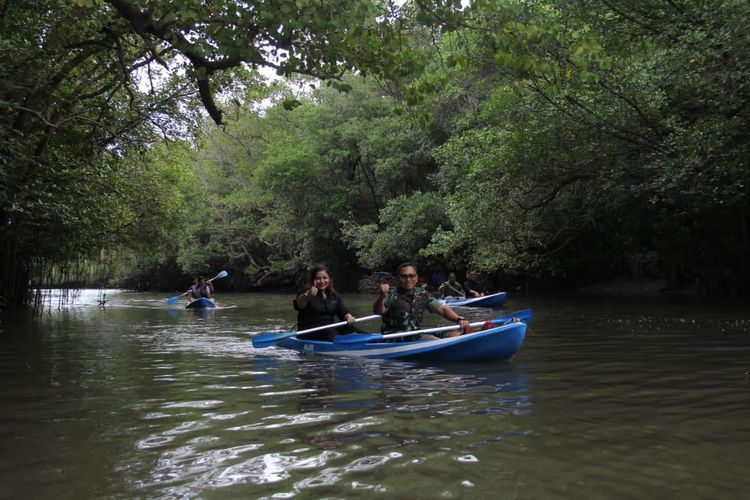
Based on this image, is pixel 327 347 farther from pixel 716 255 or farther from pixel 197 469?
pixel 716 255

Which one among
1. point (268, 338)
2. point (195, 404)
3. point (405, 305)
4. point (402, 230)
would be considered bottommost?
point (195, 404)

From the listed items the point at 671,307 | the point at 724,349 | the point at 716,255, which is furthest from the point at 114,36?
the point at 716,255

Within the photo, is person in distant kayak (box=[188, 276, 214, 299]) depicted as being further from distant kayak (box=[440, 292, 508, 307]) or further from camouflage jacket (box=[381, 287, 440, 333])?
camouflage jacket (box=[381, 287, 440, 333])

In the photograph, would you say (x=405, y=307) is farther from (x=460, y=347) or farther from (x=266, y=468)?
(x=266, y=468)

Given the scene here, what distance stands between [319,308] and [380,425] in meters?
4.55

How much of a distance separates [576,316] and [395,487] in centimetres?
1127

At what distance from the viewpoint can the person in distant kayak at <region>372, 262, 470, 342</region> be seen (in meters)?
7.03

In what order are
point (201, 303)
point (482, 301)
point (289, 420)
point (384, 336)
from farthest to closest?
point (201, 303)
point (482, 301)
point (384, 336)
point (289, 420)

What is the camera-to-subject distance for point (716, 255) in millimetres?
19891

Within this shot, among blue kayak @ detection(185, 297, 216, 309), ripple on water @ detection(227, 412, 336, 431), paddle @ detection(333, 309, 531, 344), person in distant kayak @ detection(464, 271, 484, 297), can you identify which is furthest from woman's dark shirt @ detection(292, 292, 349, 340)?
blue kayak @ detection(185, 297, 216, 309)

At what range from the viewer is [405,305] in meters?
7.32

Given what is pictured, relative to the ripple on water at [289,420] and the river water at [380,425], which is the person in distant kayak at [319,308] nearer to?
the river water at [380,425]

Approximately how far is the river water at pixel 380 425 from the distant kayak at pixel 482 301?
30.4 ft

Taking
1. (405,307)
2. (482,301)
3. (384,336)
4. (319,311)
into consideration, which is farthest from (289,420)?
(482,301)
